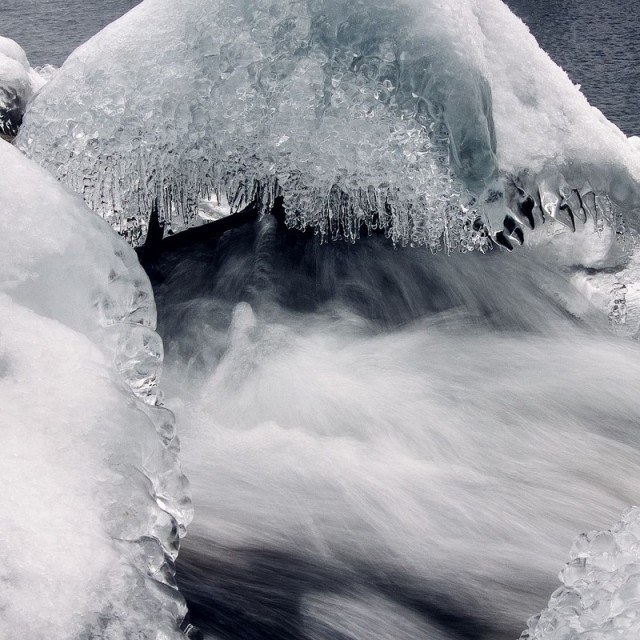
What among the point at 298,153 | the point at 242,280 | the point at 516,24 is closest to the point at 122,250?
the point at 298,153

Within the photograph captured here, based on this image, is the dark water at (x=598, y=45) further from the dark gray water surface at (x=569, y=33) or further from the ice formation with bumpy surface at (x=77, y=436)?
the ice formation with bumpy surface at (x=77, y=436)

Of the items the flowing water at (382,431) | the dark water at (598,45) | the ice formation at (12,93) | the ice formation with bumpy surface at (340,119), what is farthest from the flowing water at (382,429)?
the dark water at (598,45)

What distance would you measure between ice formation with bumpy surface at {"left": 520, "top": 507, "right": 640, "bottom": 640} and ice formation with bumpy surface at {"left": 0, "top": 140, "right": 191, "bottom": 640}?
82 centimetres

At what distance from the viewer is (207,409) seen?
140 inches

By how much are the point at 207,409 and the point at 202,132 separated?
142 cm

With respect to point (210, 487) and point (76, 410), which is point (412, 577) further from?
point (76, 410)

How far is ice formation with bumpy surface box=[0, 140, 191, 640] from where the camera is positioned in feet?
5.16

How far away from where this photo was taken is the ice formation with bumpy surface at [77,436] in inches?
61.9

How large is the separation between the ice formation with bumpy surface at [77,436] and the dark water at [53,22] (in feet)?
27.8

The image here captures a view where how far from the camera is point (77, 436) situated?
5.93 feet

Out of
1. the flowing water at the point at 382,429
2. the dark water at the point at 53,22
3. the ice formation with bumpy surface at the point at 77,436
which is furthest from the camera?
the dark water at the point at 53,22

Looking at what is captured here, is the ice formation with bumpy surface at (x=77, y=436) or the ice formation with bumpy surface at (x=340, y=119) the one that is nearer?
the ice formation with bumpy surface at (x=77, y=436)

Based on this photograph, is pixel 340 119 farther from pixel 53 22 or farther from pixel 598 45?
pixel 53 22

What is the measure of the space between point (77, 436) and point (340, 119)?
250 centimetres
